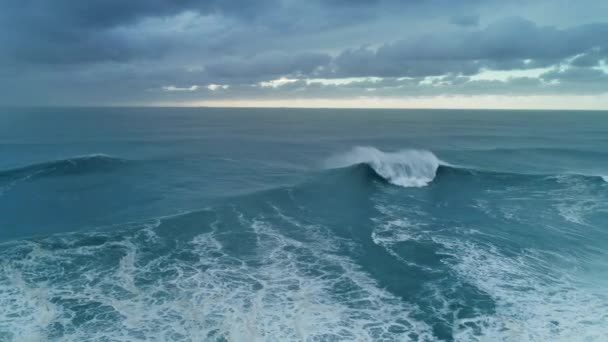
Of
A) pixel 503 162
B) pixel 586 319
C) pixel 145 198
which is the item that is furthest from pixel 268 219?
pixel 503 162

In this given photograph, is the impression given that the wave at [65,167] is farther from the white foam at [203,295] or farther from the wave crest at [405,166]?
the wave crest at [405,166]

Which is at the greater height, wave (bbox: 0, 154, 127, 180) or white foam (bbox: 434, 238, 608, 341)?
wave (bbox: 0, 154, 127, 180)

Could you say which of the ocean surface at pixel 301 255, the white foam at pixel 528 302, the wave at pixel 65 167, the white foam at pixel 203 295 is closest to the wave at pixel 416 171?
the ocean surface at pixel 301 255

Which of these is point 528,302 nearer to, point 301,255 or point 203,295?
point 301,255

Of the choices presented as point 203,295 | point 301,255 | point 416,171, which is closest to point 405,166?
point 416,171

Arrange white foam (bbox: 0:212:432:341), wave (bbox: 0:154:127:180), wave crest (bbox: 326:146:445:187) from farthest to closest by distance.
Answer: wave crest (bbox: 326:146:445:187), wave (bbox: 0:154:127:180), white foam (bbox: 0:212:432:341)

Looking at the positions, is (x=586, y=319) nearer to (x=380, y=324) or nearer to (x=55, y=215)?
(x=380, y=324)

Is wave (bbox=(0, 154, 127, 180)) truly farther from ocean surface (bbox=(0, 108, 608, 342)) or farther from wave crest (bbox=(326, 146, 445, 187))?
wave crest (bbox=(326, 146, 445, 187))

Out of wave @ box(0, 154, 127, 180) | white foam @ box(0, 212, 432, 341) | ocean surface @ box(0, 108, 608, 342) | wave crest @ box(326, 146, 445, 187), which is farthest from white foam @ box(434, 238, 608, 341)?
wave @ box(0, 154, 127, 180)

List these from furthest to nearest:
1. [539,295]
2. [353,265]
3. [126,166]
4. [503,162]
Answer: [503,162]
[126,166]
[353,265]
[539,295]
